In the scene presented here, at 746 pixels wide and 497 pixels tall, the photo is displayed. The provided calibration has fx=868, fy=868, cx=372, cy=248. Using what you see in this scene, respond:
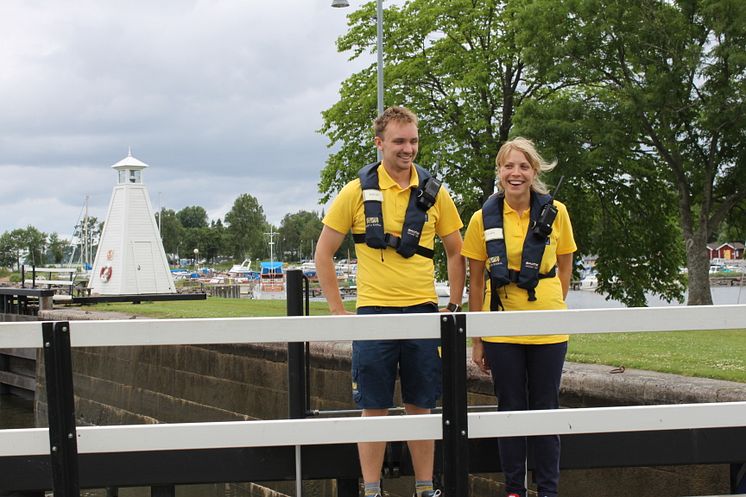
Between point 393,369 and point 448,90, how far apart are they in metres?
25.2

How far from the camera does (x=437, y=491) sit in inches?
165

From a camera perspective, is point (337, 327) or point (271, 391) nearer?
point (337, 327)

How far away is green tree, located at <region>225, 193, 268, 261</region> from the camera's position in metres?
129

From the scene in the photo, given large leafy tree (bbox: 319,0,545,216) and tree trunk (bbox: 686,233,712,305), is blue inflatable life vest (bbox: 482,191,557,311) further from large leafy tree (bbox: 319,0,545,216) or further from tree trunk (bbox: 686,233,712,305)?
large leafy tree (bbox: 319,0,545,216)

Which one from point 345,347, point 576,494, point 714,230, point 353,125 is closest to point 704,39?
point 714,230

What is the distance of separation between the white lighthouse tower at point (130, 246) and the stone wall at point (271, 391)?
13.2 metres

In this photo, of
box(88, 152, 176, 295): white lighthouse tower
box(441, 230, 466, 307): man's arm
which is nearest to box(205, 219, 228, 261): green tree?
box(88, 152, 176, 295): white lighthouse tower

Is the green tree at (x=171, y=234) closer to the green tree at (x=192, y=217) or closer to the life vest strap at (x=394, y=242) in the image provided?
the green tree at (x=192, y=217)

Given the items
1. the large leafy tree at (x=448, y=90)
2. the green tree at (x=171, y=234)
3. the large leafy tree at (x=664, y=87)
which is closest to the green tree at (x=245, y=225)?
the green tree at (x=171, y=234)

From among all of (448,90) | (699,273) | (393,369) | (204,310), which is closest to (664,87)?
(699,273)

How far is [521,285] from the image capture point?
4.31m

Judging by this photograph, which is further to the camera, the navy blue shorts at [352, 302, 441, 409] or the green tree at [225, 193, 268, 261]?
A: the green tree at [225, 193, 268, 261]

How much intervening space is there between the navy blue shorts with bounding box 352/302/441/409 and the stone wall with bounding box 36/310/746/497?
2.36 meters

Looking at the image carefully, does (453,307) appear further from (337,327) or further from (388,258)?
(337,327)
